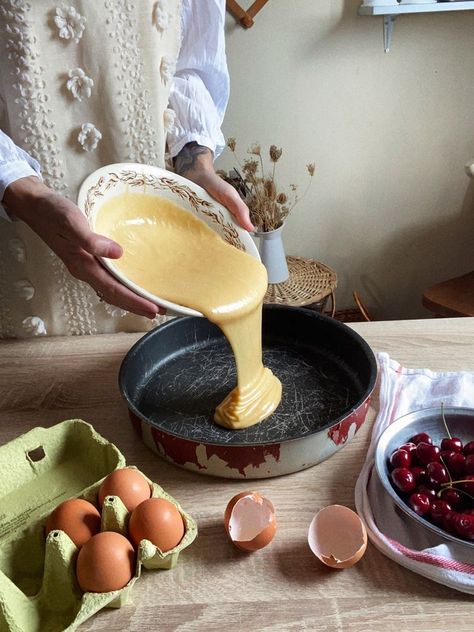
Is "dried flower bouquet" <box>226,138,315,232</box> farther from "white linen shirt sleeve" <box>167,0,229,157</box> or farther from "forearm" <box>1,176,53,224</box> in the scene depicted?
"forearm" <box>1,176,53,224</box>

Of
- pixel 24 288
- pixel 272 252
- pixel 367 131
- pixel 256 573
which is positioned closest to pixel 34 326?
pixel 24 288

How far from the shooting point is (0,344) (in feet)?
3.72

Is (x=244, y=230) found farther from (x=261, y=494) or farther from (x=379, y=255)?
(x=379, y=255)

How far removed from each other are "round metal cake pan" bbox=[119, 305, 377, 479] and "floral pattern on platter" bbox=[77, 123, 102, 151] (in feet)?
1.07

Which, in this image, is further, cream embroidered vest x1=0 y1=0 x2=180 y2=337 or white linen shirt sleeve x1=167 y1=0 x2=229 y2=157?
white linen shirt sleeve x1=167 y1=0 x2=229 y2=157

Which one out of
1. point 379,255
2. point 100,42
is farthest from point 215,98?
point 379,255

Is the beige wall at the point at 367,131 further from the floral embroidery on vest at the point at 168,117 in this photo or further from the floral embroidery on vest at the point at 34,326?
the floral embroidery on vest at the point at 34,326

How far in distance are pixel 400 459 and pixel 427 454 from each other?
0.03 m

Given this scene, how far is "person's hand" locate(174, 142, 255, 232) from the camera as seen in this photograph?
100 cm

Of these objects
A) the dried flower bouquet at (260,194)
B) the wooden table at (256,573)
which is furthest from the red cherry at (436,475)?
A: the dried flower bouquet at (260,194)

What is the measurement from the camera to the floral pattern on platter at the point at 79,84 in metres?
0.96

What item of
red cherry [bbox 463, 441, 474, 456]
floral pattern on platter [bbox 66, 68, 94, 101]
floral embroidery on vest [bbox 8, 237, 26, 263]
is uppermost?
floral pattern on platter [bbox 66, 68, 94, 101]

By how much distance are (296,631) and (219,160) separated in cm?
188

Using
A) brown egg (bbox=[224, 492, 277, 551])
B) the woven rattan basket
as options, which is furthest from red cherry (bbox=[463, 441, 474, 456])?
the woven rattan basket
